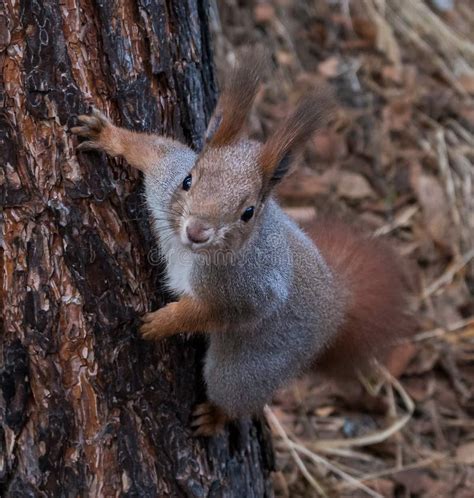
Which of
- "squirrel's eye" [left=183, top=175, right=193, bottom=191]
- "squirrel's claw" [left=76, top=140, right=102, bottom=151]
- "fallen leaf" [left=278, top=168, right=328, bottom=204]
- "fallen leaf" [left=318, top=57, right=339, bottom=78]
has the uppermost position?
"squirrel's claw" [left=76, top=140, right=102, bottom=151]

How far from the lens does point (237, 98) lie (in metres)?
1.79

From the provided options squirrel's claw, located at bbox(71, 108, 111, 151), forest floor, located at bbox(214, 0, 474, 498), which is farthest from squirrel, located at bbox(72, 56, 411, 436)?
forest floor, located at bbox(214, 0, 474, 498)

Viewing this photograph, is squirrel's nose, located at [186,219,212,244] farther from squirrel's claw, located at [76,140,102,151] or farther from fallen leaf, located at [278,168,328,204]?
fallen leaf, located at [278,168,328,204]

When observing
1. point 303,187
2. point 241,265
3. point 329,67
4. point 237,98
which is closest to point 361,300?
point 241,265

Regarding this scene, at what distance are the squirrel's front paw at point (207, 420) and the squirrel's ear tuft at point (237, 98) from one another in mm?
686

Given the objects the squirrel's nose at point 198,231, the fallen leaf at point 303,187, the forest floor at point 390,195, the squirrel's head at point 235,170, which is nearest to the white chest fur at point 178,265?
the squirrel's head at point 235,170

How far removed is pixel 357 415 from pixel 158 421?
139cm

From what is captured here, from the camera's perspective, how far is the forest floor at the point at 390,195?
9.71 feet

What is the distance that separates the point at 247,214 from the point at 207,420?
0.58 metres

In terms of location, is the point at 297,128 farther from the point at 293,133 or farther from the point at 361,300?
the point at 361,300

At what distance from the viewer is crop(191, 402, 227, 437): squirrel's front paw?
202 cm

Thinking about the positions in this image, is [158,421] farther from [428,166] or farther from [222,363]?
[428,166]

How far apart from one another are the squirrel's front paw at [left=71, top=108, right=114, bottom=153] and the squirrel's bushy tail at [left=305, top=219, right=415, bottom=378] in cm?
89

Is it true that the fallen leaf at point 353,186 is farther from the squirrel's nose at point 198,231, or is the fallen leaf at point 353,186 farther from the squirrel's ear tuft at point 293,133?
the squirrel's nose at point 198,231
